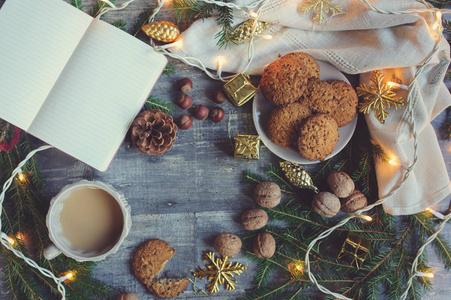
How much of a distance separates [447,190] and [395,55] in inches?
22.8

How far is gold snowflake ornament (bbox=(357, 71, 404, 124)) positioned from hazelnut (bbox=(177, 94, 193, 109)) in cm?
69

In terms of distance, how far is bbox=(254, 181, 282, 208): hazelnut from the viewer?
4.23 feet

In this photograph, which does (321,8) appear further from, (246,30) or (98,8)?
(98,8)

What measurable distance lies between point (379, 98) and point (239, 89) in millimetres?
539

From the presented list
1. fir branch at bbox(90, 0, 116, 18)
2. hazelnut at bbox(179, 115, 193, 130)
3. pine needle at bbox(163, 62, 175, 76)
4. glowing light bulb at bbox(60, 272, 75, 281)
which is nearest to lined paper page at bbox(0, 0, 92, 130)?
fir branch at bbox(90, 0, 116, 18)

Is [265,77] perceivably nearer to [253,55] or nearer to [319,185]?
[253,55]

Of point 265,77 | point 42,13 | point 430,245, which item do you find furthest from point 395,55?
point 42,13

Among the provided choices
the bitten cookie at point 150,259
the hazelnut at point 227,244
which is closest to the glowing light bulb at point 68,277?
the bitten cookie at point 150,259

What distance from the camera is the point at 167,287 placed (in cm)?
131

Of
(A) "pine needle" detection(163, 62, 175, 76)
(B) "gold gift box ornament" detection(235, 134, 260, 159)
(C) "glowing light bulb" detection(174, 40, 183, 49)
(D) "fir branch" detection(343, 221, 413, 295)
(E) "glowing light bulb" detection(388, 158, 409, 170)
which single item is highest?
(C) "glowing light bulb" detection(174, 40, 183, 49)

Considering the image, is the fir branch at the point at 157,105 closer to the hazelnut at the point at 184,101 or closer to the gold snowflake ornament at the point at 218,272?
the hazelnut at the point at 184,101

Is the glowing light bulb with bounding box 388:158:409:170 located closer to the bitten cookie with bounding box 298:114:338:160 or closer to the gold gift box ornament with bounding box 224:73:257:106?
the bitten cookie with bounding box 298:114:338:160

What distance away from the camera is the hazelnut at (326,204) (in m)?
1.28

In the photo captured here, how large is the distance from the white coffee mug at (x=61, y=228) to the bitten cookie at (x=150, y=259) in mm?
135
